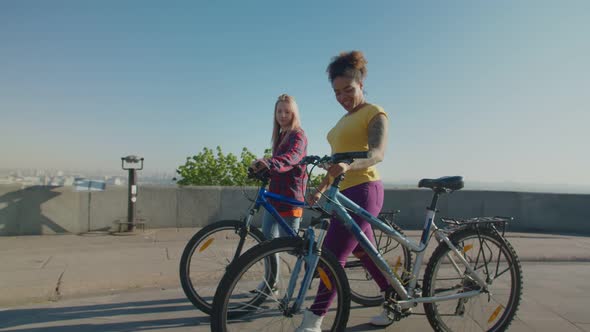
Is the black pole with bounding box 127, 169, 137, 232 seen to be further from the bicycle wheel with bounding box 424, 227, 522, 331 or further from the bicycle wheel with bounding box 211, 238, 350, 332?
the bicycle wheel with bounding box 424, 227, 522, 331

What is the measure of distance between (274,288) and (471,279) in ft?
4.86

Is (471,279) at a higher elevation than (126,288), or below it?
higher

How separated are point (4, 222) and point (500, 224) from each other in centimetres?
729

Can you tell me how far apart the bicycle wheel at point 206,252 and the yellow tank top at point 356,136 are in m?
1.01

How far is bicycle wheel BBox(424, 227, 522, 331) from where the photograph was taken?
2.85 metres

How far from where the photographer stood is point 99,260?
5051 millimetres

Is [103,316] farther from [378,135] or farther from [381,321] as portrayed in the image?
[378,135]

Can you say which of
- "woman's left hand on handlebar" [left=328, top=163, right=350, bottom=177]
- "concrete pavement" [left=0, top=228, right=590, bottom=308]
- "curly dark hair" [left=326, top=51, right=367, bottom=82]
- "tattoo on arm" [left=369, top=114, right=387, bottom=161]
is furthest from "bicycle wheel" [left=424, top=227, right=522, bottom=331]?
"concrete pavement" [left=0, top=228, right=590, bottom=308]

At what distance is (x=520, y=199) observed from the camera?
858cm

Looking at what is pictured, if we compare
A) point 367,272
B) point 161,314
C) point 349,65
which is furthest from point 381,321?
point 349,65

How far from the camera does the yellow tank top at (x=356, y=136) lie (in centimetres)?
279

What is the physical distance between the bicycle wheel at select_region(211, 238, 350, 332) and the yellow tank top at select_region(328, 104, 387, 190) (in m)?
0.73

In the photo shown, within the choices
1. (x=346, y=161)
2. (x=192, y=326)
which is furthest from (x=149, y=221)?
(x=346, y=161)

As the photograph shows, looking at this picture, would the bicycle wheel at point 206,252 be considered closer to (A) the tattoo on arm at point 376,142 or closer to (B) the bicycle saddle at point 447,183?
(A) the tattoo on arm at point 376,142
